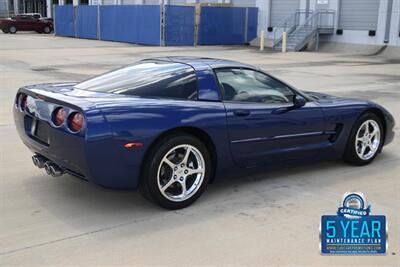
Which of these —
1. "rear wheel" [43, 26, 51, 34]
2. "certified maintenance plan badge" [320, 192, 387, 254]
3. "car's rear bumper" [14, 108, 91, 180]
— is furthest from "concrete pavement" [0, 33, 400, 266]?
"rear wheel" [43, 26, 51, 34]

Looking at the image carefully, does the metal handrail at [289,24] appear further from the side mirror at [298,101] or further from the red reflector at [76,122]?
the red reflector at [76,122]

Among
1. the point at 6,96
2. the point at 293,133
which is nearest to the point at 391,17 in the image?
the point at 6,96

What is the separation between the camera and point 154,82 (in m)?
4.74

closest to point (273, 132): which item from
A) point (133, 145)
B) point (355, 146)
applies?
point (355, 146)

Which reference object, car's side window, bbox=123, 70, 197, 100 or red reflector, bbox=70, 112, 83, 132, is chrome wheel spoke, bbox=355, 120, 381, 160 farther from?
red reflector, bbox=70, 112, 83, 132

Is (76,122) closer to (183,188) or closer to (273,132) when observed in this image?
(183,188)

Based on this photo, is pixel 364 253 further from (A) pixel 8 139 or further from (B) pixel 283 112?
(A) pixel 8 139

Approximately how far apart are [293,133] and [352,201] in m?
1.47

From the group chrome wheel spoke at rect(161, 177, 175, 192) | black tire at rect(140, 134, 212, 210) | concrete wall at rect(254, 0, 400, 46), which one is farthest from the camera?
concrete wall at rect(254, 0, 400, 46)

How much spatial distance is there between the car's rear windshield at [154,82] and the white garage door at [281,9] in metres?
29.9

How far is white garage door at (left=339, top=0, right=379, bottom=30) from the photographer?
28723 millimetres

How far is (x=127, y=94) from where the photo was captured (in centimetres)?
462

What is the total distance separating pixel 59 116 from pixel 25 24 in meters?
44.7

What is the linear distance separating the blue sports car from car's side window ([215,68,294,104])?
1cm
